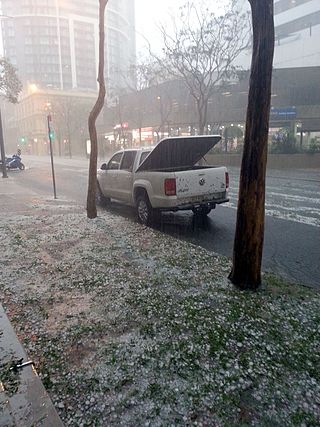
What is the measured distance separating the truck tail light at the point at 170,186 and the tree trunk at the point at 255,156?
10.3ft

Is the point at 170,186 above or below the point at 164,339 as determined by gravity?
above

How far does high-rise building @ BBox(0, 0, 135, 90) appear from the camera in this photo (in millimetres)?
110438

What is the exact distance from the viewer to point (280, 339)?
329 cm

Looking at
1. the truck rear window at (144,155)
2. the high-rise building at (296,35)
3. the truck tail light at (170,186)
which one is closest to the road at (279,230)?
the truck tail light at (170,186)

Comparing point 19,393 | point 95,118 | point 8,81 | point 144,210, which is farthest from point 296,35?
point 19,393

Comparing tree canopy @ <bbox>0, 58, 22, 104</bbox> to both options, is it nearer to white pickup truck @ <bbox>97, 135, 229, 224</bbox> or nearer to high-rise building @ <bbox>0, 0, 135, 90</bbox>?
white pickup truck @ <bbox>97, 135, 229, 224</bbox>

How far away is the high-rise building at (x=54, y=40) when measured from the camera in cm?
11044

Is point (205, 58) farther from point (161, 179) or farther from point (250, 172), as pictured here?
point (250, 172)

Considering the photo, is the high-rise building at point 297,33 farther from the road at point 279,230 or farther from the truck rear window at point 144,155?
the truck rear window at point 144,155

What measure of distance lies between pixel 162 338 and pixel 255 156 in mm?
2286

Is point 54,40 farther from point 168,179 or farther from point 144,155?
point 168,179

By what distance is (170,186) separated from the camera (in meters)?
7.27

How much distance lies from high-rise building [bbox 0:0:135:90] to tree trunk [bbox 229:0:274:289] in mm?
113522

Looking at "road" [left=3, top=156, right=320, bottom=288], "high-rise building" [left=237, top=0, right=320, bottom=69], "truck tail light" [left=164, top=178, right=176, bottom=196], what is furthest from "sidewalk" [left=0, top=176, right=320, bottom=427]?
"high-rise building" [left=237, top=0, right=320, bottom=69]
